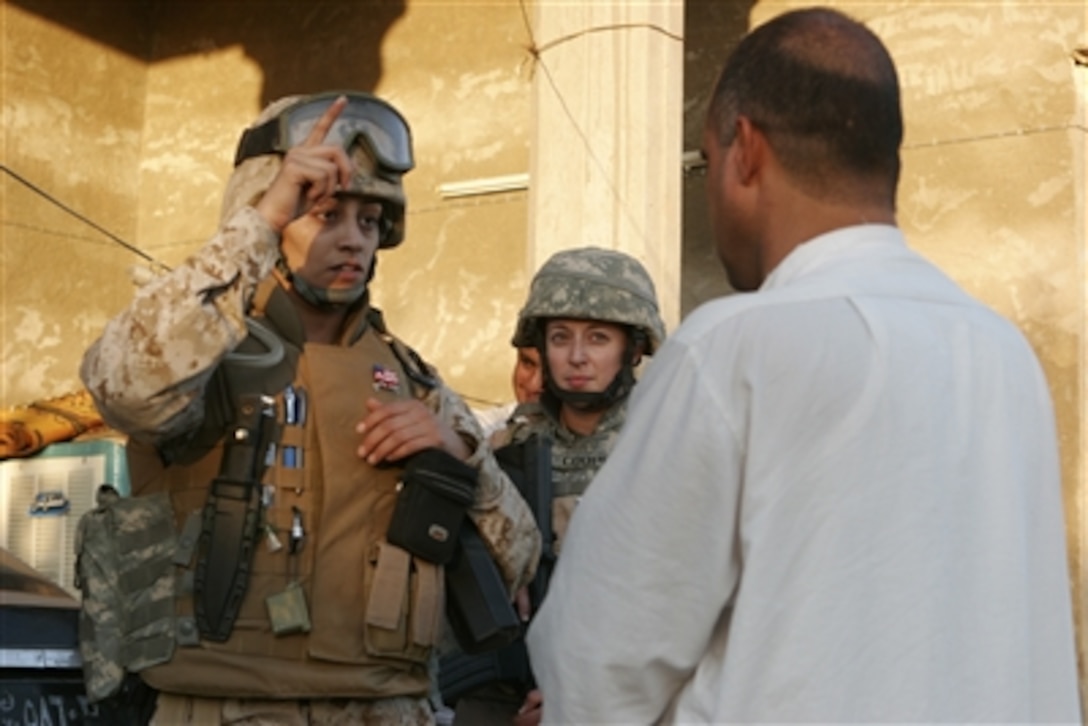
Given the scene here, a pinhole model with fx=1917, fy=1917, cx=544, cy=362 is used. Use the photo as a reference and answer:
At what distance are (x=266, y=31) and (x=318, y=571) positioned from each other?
9.09 meters

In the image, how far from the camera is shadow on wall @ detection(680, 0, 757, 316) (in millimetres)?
10531

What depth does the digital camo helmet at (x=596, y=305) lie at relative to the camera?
473 centimetres

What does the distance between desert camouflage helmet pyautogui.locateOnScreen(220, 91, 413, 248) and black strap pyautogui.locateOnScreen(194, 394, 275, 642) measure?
0.47 meters

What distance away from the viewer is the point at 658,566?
6.92 ft

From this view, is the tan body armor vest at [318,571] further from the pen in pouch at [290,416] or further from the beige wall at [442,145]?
the beige wall at [442,145]

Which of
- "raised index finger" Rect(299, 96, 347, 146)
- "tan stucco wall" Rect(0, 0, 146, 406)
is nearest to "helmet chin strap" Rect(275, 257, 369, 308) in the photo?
"raised index finger" Rect(299, 96, 347, 146)

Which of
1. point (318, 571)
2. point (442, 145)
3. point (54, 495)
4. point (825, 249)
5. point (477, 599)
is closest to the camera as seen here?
point (825, 249)

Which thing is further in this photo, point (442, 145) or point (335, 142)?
point (442, 145)

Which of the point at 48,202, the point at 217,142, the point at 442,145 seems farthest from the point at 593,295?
the point at 217,142

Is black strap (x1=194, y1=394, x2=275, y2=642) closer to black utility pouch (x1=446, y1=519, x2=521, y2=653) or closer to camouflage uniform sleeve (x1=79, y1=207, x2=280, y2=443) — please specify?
camouflage uniform sleeve (x1=79, y1=207, x2=280, y2=443)

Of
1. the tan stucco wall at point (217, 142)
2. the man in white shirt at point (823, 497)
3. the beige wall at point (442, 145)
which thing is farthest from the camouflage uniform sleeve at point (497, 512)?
the tan stucco wall at point (217, 142)

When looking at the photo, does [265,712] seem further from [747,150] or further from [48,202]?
[48,202]

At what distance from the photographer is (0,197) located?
10.9 meters

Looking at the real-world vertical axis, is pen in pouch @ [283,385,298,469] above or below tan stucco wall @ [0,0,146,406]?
below
